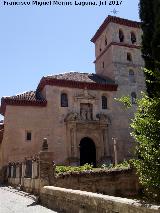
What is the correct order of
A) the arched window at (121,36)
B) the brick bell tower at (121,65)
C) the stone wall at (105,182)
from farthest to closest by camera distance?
1. the arched window at (121,36)
2. the brick bell tower at (121,65)
3. the stone wall at (105,182)

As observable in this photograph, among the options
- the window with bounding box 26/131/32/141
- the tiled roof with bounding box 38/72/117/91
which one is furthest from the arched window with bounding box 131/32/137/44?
the window with bounding box 26/131/32/141

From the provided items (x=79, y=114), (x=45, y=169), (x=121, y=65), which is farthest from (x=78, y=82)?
(x=45, y=169)

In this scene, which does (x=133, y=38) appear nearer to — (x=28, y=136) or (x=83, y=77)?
(x=83, y=77)

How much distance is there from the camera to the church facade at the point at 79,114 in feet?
85.0

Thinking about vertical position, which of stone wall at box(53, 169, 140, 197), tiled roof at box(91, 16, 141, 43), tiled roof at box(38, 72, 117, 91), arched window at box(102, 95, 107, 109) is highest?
tiled roof at box(91, 16, 141, 43)

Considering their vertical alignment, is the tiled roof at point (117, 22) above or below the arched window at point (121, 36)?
above

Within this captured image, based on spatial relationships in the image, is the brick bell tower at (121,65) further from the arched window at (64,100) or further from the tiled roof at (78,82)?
the arched window at (64,100)

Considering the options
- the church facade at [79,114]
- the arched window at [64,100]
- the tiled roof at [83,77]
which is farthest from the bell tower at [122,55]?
the arched window at [64,100]

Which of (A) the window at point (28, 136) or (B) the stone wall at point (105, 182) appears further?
(A) the window at point (28, 136)

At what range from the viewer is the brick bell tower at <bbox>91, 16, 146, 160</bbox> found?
93.6 ft

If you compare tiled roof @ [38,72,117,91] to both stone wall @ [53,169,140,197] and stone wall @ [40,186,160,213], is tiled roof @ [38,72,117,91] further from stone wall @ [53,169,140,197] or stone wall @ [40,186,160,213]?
stone wall @ [40,186,160,213]

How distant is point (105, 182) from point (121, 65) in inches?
665

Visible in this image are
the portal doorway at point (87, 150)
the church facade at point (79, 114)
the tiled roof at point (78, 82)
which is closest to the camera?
the church facade at point (79, 114)

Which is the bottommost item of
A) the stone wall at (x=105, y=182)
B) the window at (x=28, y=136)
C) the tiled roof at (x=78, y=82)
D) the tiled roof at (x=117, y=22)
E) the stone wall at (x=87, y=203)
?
the stone wall at (x=105, y=182)
